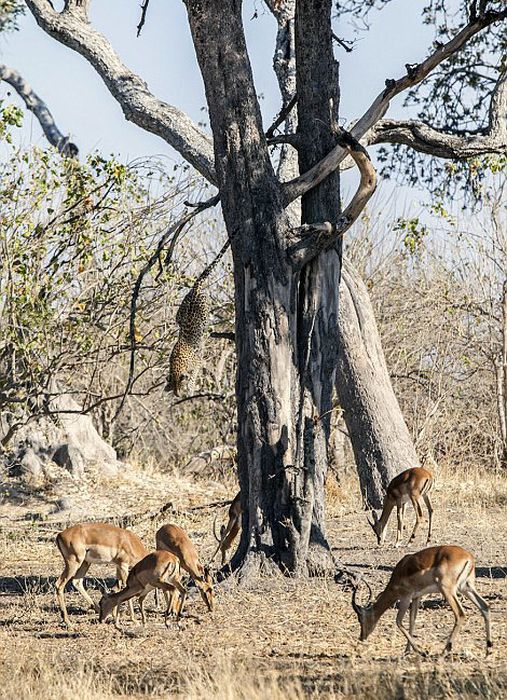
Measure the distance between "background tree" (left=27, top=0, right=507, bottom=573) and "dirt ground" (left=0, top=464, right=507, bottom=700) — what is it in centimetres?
71

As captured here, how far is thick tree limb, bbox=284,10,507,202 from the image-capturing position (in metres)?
9.95

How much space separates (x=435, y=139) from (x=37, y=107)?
10.1m

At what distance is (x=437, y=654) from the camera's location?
7316mm

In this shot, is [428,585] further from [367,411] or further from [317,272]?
[367,411]

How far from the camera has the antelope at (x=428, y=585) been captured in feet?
23.9

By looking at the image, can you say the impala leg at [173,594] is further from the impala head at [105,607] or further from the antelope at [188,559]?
the impala head at [105,607]

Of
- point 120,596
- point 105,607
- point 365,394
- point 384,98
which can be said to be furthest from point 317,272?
point 365,394

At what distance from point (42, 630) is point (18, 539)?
5.10 m

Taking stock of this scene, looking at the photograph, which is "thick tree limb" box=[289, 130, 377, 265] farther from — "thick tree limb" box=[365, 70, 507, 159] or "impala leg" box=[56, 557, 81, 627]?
"impala leg" box=[56, 557, 81, 627]

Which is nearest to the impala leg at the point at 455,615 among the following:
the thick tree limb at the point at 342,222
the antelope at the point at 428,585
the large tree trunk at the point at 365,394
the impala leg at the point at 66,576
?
the antelope at the point at 428,585

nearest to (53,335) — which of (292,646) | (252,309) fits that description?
(252,309)

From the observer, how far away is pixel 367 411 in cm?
1472

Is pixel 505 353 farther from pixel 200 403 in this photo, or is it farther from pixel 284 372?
pixel 284 372

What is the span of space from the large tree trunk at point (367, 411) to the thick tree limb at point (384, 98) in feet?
14.7
